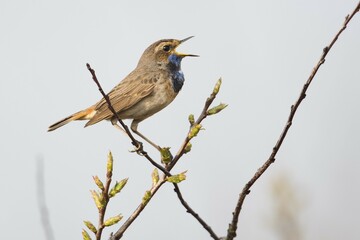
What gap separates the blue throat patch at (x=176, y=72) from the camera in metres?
7.75

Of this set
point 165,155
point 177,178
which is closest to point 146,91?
point 165,155

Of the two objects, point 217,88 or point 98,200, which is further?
point 217,88

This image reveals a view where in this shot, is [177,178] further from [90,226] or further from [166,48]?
[166,48]

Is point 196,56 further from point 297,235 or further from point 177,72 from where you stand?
point 297,235

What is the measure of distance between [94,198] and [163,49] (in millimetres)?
5259

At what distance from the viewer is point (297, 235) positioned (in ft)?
16.1

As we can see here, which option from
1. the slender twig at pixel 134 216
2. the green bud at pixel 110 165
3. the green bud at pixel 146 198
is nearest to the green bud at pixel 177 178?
the slender twig at pixel 134 216

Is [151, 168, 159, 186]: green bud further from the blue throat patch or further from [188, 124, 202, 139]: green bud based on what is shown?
the blue throat patch

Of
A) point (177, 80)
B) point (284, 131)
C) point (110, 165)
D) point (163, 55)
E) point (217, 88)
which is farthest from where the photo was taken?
point (163, 55)

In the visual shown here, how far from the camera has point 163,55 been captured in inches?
331

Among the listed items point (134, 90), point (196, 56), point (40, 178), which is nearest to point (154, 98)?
point (134, 90)

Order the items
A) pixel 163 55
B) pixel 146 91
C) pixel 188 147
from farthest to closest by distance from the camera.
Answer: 1. pixel 163 55
2. pixel 146 91
3. pixel 188 147

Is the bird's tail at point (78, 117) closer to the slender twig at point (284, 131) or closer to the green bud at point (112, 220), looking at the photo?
the green bud at point (112, 220)

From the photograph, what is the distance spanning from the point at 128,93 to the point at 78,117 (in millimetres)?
743
